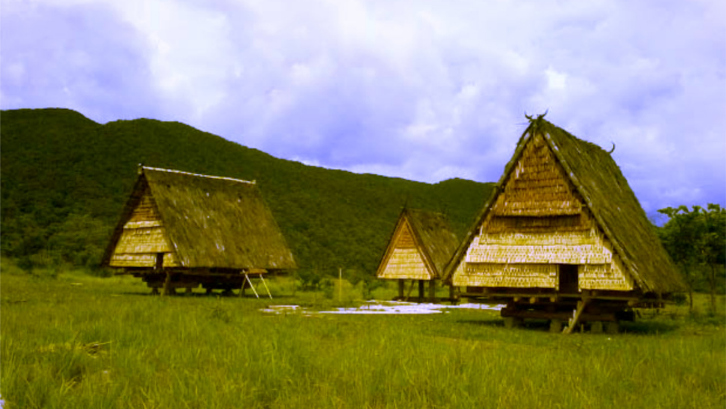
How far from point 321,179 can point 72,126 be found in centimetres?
2784

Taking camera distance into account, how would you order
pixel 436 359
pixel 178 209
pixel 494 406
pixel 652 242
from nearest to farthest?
1. pixel 494 406
2. pixel 436 359
3. pixel 652 242
4. pixel 178 209

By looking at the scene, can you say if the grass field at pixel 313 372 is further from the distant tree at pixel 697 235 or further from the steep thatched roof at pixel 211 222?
the steep thatched roof at pixel 211 222

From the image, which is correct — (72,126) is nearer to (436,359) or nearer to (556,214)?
(556,214)

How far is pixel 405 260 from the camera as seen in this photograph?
29844 millimetres

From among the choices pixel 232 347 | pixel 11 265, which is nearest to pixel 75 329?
pixel 232 347

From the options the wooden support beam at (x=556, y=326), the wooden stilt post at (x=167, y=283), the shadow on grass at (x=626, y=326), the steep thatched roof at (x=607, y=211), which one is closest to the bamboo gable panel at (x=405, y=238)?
the wooden stilt post at (x=167, y=283)

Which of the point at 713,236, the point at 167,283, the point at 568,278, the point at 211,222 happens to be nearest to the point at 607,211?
the point at 568,278

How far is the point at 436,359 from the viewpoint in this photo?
25.6 ft

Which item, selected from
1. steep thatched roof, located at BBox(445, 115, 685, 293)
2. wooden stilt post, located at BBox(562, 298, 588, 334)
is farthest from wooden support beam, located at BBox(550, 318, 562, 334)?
steep thatched roof, located at BBox(445, 115, 685, 293)

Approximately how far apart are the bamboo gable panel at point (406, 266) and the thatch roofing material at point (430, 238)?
0.28 meters

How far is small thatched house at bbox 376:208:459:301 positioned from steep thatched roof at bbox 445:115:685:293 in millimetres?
11429

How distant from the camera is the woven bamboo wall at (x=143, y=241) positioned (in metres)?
26.1

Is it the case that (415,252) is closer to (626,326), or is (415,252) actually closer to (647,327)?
(626,326)

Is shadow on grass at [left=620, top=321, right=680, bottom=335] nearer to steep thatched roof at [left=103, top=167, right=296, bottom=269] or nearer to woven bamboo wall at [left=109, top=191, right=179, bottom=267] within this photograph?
steep thatched roof at [left=103, top=167, right=296, bottom=269]
